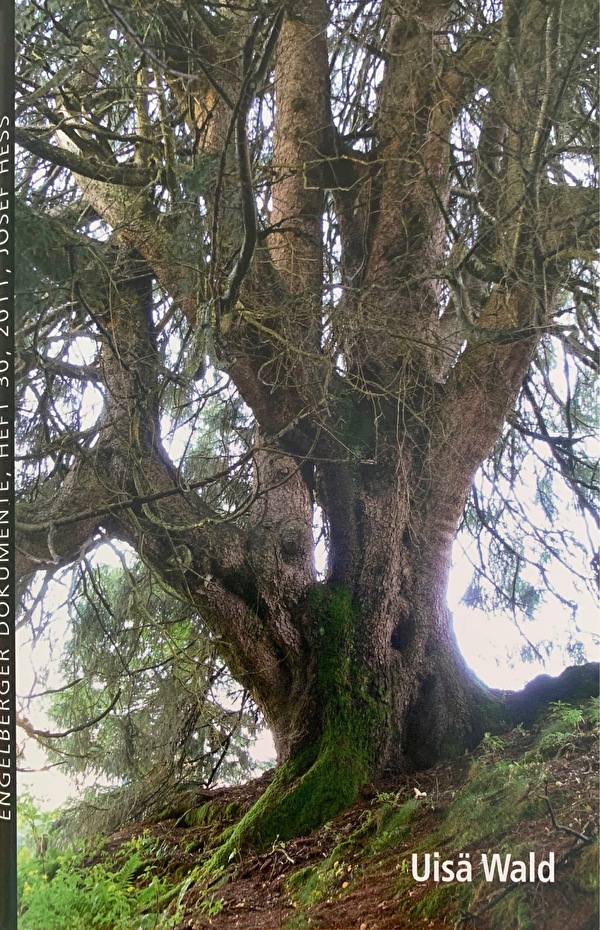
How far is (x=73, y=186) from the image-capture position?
201 centimetres

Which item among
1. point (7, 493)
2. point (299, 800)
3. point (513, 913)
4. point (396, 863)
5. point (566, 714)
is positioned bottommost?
point (513, 913)

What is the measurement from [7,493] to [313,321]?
3.17ft

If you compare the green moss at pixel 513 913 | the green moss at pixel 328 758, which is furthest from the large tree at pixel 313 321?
the green moss at pixel 513 913

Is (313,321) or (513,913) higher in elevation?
(313,321)

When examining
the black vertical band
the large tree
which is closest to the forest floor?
the large tree

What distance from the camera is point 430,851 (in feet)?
5.24

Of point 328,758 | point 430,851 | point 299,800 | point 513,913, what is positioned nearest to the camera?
point 513,913

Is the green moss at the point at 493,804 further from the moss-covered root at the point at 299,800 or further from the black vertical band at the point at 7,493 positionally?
the black vertical band at the point at 7,493

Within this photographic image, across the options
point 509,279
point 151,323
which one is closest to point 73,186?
point 151,323

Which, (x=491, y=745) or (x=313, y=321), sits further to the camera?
(x=313, y=321)

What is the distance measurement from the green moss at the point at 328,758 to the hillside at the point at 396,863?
0.04 metres

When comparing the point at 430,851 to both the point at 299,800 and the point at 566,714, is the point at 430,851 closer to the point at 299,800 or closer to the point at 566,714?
the point at 299,800

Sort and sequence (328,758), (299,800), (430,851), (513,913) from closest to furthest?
Answer: (513,913), (430,851), (299,800), (328,758)

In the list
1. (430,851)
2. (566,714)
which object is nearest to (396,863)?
(430,851)
